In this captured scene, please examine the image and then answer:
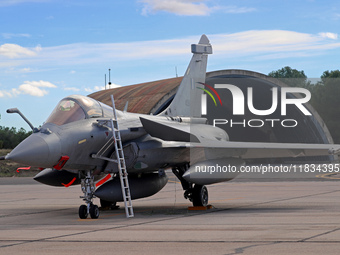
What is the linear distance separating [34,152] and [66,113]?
1.51m

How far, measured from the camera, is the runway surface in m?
8.33

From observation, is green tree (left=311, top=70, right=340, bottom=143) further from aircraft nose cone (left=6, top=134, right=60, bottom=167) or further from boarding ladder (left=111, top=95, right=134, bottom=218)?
aircraft nose cone (left=6, top=134, right=60, bottom=167)

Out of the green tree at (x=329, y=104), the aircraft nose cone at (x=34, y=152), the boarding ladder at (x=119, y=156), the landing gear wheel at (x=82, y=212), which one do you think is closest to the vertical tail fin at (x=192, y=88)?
the boarding ladder at (x=119, y=156)

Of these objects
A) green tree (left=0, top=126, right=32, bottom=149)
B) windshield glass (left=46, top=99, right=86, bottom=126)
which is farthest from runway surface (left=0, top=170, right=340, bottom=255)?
green tree (left=0, top=126, right=32, bottom=149)

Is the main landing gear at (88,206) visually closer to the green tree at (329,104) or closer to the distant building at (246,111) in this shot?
the distant building at (246,111)

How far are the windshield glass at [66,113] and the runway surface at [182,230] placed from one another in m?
2.26

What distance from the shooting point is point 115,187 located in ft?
46.0

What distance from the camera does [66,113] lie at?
13.1 meters

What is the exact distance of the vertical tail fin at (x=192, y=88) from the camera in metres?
18.5

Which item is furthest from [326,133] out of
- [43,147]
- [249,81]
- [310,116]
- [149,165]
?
[43,147]

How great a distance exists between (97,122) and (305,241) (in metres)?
6.32

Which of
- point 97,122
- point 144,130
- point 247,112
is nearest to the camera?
point 97,122

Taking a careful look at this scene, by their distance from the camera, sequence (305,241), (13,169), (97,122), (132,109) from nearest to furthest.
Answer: (305,241) < (97,122) < (132,109) < (13,169)

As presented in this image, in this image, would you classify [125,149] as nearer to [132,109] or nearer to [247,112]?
[132,109]
